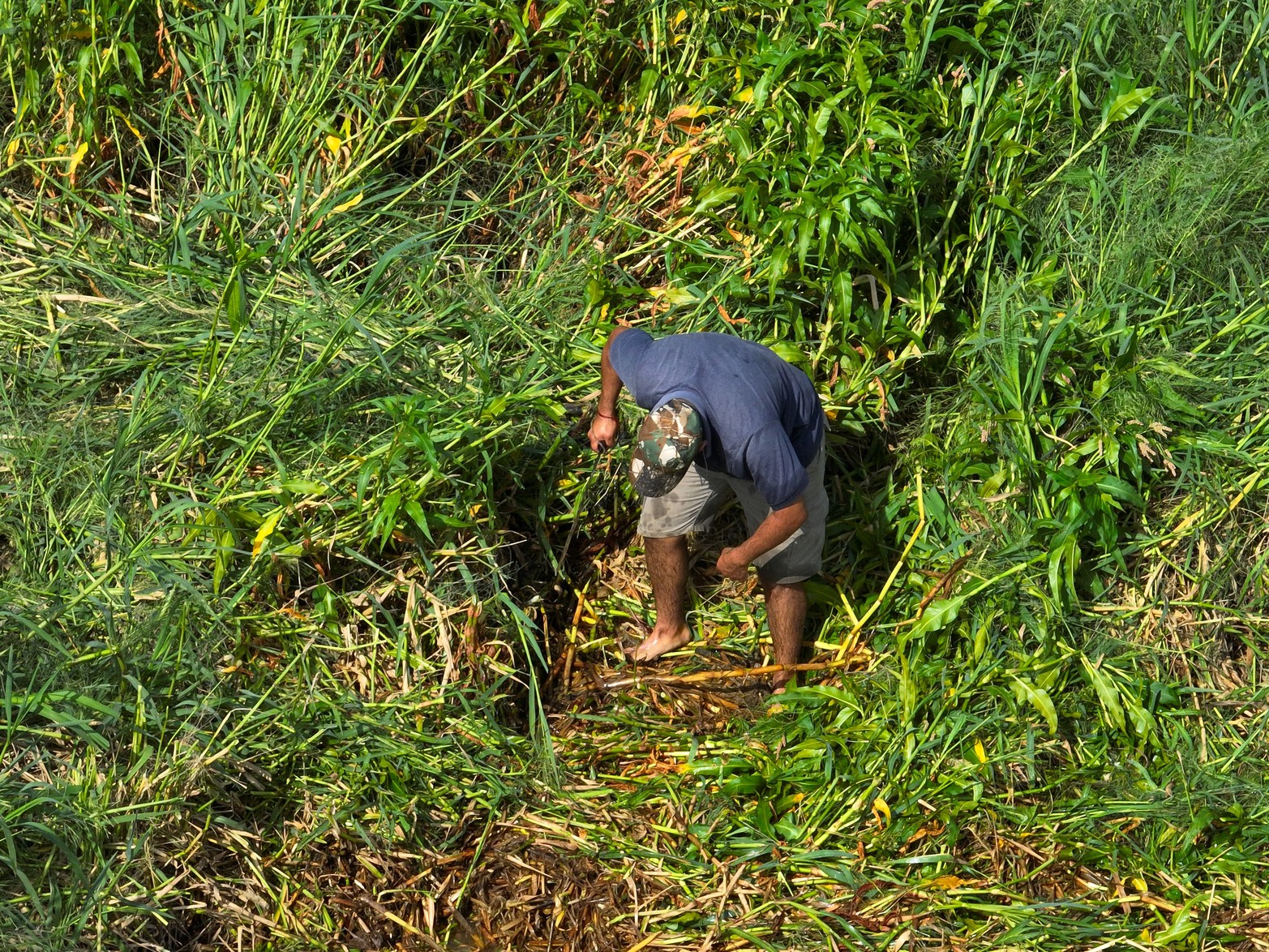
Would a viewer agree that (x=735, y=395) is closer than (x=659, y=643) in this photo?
Yes

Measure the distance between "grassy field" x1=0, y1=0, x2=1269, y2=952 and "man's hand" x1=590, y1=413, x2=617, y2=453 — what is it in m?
0.24

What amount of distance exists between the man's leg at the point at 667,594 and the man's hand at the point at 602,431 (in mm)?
346

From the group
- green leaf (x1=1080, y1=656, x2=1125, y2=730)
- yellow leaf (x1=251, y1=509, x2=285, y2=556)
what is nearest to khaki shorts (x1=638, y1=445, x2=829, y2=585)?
green leaf (x1=1080, y1=656, x2=1125, y2=730)

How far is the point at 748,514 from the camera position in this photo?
3.95 m

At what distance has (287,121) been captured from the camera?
14.9 feet

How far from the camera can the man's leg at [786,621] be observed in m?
4.02

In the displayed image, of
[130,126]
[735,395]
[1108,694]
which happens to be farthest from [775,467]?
[130,126]

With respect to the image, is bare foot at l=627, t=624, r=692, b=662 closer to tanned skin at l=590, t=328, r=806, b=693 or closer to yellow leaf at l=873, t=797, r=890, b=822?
tanned skin at l=590, t=328, r=806, b=693

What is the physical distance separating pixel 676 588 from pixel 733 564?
0.42 metres

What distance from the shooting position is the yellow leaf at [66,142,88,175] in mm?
4504

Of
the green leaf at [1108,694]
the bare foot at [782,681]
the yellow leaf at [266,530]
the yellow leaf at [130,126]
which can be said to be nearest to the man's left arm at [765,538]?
the bare foot at [782,681]

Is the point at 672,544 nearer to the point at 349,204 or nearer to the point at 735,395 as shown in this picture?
the point at 735,395

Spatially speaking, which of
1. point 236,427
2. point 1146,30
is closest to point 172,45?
point 236,427

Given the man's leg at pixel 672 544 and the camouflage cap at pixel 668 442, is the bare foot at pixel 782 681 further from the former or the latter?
the camouflage cap at pixel 668 442
